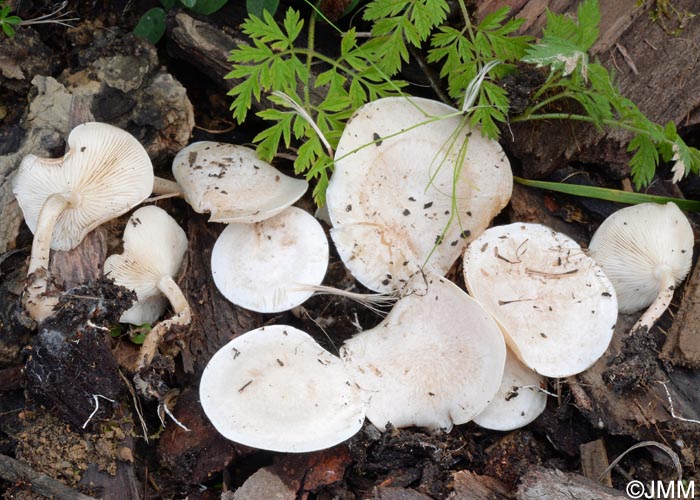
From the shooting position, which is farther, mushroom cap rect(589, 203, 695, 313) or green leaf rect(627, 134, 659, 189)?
mushroom cap rect(589, 203, 695, 313)

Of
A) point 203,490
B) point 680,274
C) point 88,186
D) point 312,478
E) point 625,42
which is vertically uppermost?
point 625,42

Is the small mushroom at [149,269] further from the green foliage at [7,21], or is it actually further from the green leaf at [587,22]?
the green leaf at [587,22]

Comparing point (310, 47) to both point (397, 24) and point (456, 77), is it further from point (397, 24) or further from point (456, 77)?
point (456, 77)

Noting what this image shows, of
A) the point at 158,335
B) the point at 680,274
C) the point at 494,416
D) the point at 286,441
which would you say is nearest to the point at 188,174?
the point at 158,335

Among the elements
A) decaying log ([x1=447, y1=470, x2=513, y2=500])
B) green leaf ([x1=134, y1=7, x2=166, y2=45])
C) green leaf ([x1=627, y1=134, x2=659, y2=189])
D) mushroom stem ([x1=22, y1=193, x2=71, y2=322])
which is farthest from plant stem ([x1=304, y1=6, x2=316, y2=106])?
decaying log ([x1=447, y1=470, x2=513, y2=500])

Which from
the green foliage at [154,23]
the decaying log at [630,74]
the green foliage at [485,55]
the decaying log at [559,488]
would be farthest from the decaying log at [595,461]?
the green foliage at [154,23]

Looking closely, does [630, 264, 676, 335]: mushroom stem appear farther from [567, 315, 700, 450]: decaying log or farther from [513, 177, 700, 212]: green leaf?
[513, 177, 700, 212]: green leaf

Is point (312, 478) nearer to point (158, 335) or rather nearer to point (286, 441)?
point (286, 441)
